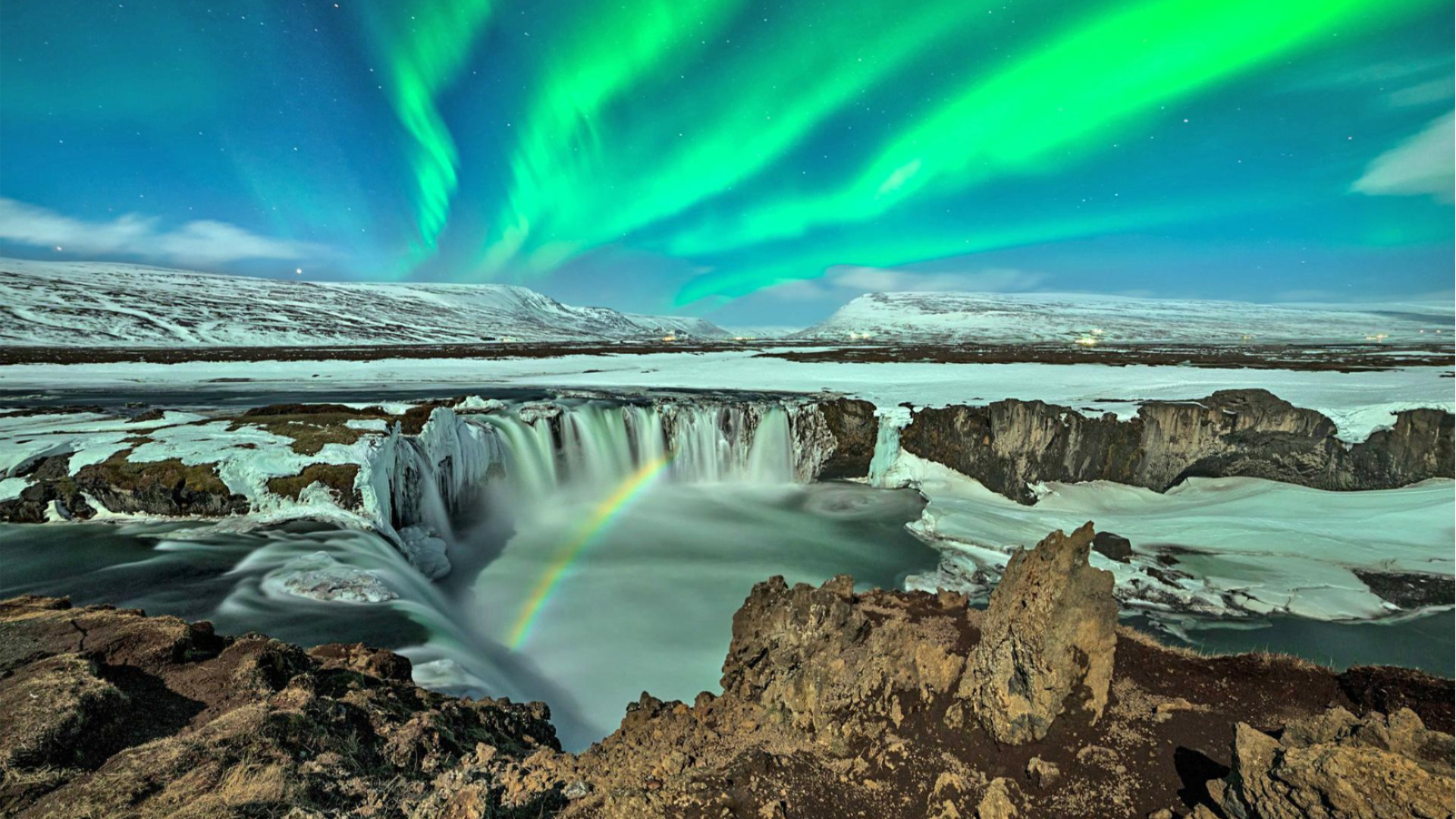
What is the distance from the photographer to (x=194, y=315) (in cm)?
12962

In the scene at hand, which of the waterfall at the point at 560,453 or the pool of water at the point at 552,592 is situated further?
the waterfall at the point at 560,453

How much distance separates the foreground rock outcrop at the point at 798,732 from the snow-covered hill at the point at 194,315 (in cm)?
13386

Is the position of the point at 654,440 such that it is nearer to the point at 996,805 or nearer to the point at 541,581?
the point at 541,581

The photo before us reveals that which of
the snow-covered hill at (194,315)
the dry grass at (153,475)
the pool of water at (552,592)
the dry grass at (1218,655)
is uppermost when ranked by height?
the snow-covered hill at (194,315)

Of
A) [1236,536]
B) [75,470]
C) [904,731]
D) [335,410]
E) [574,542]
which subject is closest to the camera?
[904,731]

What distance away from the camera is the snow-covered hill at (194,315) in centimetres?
10850

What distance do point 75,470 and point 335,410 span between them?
7223mm

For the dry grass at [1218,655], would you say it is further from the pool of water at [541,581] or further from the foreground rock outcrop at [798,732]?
the pool of water at [541,581]

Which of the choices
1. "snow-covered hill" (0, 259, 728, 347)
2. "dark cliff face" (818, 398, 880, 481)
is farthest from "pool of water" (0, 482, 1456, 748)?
"snow-covered hill" (0, 259, 728, 347)

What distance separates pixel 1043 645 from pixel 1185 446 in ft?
66.4

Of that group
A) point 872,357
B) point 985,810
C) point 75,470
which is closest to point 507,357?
point 872,357

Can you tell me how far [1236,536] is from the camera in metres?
16.5

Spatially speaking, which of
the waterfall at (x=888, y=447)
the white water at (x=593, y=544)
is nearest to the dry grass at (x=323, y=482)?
the white water at (x=593, y=544)

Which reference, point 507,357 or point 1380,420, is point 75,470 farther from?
point 507,357
